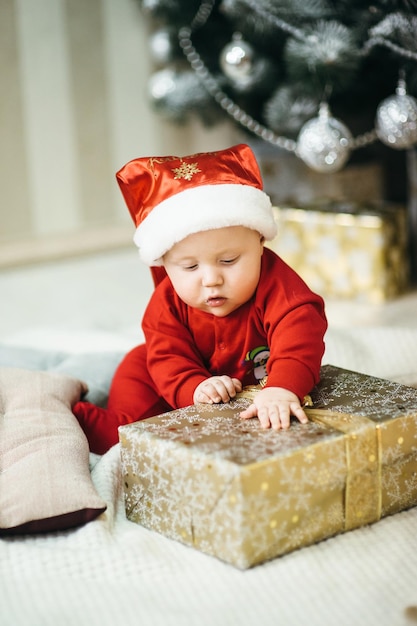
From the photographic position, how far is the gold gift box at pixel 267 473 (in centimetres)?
87

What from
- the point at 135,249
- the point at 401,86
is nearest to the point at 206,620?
the point at 401,86

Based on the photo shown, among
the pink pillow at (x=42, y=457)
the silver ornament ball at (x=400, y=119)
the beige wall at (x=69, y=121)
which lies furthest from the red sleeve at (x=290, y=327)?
the beige wall at (x=69, y=121)

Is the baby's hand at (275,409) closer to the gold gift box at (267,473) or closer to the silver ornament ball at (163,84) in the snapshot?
the gold gift box at (267,473)

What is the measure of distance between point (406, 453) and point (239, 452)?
0.72 ft

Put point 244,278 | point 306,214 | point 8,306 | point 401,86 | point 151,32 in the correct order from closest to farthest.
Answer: point 244,278 < point 401,86 < point 306,214 < point 8,306 < point 151,32

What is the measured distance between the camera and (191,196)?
3.51 feet

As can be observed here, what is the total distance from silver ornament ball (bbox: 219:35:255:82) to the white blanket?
125cm

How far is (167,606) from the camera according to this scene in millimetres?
842

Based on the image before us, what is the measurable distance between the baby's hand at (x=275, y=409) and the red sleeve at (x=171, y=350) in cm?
13

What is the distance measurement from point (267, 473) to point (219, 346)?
0.32 m

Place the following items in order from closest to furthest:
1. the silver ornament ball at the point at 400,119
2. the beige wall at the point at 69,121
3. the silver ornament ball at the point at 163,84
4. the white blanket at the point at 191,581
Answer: the white blanket at the point at 191,581, the silver ornament ball at the point at 400,119, the silver ornament ball at the point at 163,84, the beige wall at the point at 69,121

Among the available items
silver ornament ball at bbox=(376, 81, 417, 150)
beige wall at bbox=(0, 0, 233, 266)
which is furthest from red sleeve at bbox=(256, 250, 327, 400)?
beige wall at bbox=(0, 0, 233, 266)

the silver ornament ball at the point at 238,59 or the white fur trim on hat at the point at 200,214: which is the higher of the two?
the silver ornament ball at the point at 238,59

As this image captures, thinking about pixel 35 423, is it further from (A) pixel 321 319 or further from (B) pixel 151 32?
(B) pixel 151 32
